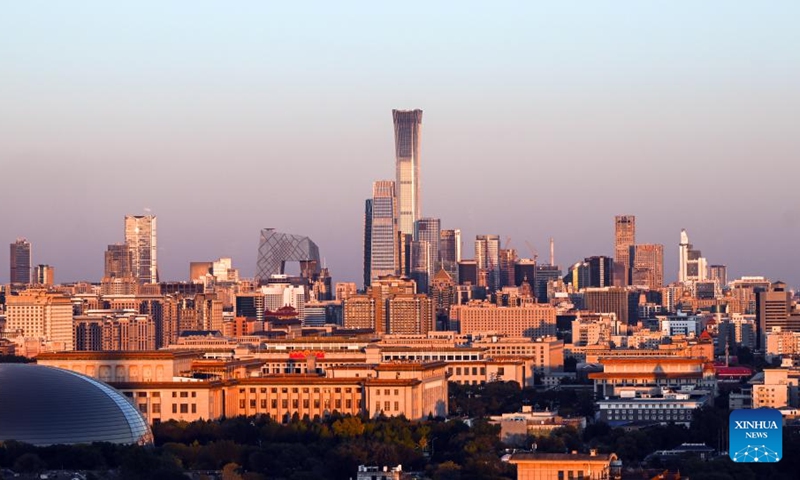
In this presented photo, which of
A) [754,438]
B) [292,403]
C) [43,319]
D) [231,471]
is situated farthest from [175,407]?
[43,319]

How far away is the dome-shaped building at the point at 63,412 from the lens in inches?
3413

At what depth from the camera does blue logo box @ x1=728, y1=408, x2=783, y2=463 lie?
45031 mm

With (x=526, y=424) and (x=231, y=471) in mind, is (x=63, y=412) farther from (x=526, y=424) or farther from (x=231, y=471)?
(x=526, y=424)

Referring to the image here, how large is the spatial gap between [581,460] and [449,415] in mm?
40276

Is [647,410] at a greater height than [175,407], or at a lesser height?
lesser

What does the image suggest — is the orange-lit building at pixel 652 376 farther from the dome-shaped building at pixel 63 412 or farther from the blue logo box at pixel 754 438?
the blue logo box at pixel 754 438

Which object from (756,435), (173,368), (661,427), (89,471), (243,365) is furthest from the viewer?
(243,365)

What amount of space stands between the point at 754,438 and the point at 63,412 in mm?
46342

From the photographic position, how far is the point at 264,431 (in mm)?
93500

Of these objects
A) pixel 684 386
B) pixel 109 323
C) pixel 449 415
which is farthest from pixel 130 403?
pixel 109 323

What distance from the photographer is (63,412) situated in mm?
88062

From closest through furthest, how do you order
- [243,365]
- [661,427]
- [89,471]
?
[89,471] → [661,427] → [243,365]

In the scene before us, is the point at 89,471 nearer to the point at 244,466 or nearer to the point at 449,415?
the point at 244,466

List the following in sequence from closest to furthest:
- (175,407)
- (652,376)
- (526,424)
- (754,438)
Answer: (754,438) < (526,424) < (175,407) < (652,376)
